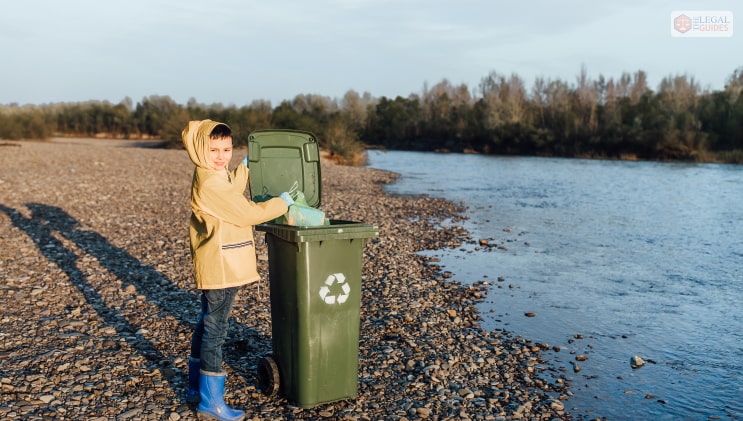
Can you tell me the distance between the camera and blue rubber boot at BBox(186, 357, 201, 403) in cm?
393

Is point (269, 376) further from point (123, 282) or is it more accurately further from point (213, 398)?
point (123, 282)

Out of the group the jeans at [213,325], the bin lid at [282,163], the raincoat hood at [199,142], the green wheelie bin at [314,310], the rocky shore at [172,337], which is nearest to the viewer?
the raincoat hood at [199,142]

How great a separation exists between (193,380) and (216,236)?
1.13 meters

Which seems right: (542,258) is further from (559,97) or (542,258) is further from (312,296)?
(559,97)

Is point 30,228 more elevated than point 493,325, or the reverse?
point 30,228

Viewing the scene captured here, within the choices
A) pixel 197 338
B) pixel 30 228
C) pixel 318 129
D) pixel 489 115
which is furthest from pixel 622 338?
pixel 489 115

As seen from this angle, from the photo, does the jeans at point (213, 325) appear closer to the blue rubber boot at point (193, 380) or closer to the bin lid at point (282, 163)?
the blue rubber boot at point (193, 380)

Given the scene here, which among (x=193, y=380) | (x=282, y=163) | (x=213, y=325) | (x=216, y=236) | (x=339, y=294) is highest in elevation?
(x=282, y=163)

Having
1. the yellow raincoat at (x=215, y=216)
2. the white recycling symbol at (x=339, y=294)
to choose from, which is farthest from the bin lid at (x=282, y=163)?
the white recycling symbol at (x=339, y=294)

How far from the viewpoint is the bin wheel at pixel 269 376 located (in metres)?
4.08

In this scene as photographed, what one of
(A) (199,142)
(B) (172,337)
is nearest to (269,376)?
(B) (172,337)

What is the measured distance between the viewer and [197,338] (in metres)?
3.86

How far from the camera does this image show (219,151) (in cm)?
356

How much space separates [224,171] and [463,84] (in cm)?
7819
